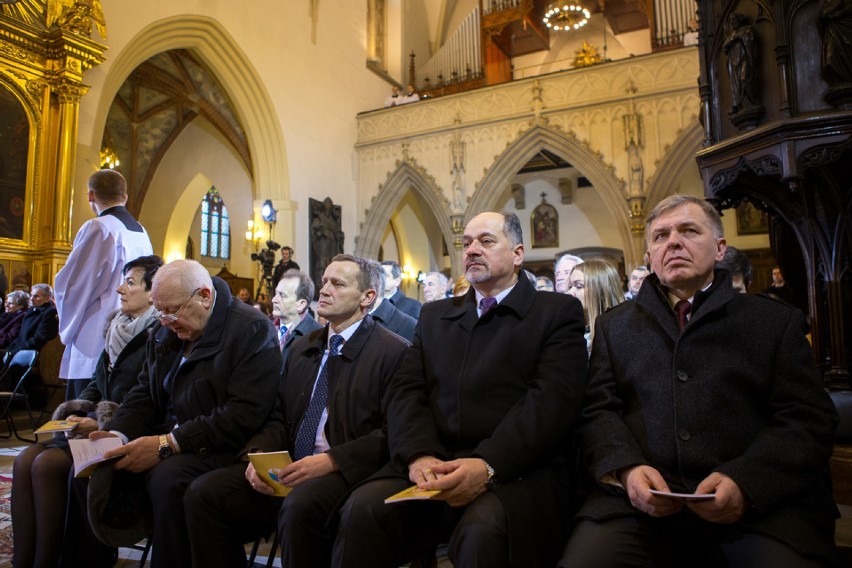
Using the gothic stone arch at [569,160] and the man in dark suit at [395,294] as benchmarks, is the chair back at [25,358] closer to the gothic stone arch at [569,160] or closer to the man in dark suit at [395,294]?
the man in dark suit at [395,294]

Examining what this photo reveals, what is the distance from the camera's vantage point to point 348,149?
1277 centimetres

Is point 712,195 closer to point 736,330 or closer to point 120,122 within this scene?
point 736,330

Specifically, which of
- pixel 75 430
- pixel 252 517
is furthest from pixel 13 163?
pixel 252 517

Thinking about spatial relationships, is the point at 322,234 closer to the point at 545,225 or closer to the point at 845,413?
the point at 545,225

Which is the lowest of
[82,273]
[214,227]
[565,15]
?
[82,273]

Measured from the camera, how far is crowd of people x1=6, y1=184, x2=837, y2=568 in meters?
1.56

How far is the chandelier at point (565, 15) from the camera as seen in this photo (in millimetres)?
11875

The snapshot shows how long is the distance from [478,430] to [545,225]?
13.3 m

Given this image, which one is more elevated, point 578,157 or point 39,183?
point 578,157

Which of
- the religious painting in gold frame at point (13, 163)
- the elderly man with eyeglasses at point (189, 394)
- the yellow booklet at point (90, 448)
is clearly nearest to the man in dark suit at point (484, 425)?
the elderly man with eyeglasses at point (189, 394)

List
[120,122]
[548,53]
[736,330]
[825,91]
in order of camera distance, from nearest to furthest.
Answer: [736,330], [825,91], [120,122], [548,53]

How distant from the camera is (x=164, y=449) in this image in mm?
2189

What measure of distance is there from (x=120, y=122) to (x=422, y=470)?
47.4 feet

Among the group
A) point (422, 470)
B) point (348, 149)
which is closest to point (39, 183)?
point (348, 149)
